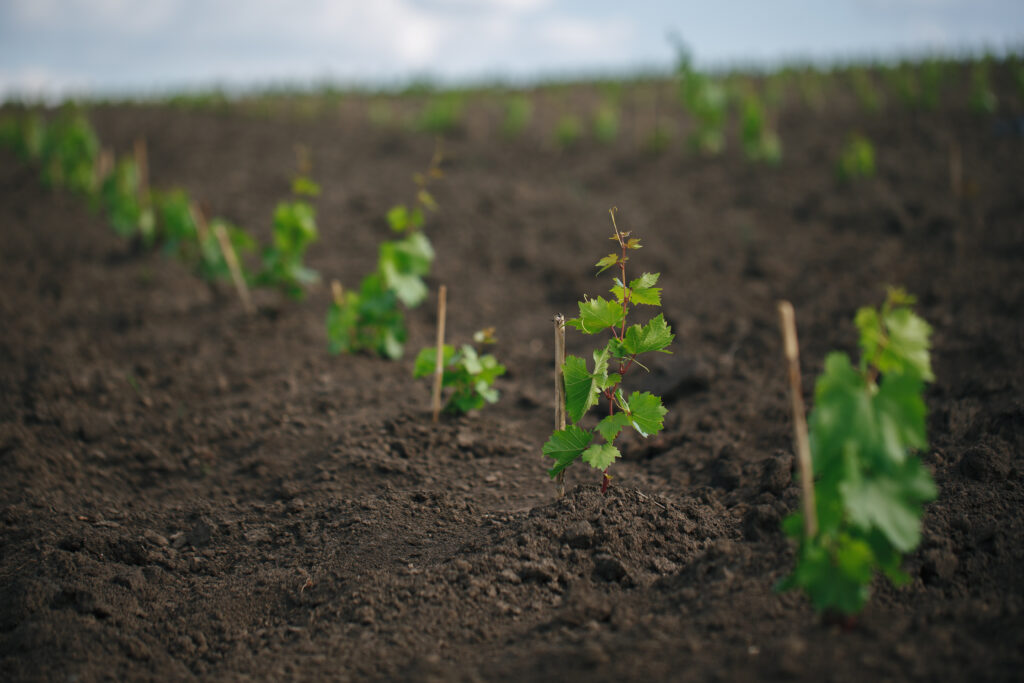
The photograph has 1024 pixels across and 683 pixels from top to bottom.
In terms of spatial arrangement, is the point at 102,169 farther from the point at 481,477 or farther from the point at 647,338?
the point at 647,338

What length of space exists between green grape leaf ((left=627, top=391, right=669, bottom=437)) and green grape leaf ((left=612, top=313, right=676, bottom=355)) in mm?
188

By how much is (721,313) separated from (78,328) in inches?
201

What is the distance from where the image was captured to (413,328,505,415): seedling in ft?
11.3

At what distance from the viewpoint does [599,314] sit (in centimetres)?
248

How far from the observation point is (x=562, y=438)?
8.55 ft

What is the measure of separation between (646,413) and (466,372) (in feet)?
3.89

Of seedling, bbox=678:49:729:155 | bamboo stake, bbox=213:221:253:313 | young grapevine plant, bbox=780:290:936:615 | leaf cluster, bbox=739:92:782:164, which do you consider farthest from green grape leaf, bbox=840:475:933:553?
leaf cluster, bbox=739:92:782:164

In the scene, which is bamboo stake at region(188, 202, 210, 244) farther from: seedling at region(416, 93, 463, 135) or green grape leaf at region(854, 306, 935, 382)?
seedling at region(416, 93, 463, 135)

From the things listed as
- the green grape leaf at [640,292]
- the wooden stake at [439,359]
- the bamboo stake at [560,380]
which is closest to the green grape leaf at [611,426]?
the bamboo stake at [560,380]

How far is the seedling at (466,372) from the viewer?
11.3 ft

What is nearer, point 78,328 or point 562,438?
point 562,438

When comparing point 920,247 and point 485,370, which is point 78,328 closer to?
point 485,370

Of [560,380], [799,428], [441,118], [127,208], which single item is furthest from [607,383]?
[441,118]

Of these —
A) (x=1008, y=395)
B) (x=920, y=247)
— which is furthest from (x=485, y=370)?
(x=920, y=247)
